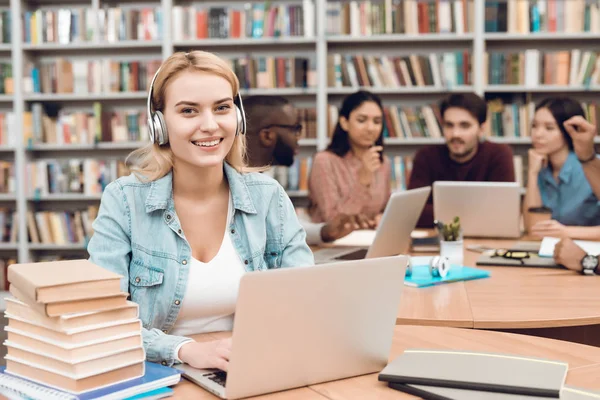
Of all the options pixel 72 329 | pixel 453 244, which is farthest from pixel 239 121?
pixel 453 244

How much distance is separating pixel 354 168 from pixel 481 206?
79 cm

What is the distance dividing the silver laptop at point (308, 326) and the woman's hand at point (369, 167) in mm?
2262

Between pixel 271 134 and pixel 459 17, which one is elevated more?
pixel 459 17

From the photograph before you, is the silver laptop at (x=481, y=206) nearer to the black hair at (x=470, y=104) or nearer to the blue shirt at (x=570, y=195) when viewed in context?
the blue shirt at (x=570, y=195)

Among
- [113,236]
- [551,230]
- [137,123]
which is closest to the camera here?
[113,236]

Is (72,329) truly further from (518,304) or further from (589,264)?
(589,264)

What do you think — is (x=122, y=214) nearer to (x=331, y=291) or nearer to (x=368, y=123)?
(x=331, y=291)

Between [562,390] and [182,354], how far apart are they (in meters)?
0.61

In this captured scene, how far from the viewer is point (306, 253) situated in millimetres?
1685

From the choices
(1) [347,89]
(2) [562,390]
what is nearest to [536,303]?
(2) [562,390]

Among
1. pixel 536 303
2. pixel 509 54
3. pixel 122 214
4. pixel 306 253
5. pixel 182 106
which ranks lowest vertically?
pixel 536 303

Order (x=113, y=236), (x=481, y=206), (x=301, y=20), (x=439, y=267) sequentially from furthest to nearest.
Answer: (x=301, y=20), (x=481, y=206), (x=439, y=267), (x=113, y=236)

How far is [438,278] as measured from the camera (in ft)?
6.75

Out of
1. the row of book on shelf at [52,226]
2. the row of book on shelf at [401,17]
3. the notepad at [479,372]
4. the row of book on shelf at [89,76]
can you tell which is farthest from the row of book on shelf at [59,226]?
the notepad at [479,372]
